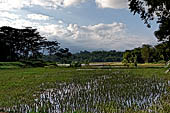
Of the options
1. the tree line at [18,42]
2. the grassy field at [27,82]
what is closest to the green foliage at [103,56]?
the tree line at [18,42]

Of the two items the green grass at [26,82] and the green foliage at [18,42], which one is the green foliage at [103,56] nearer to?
the green foliage at [18,42]

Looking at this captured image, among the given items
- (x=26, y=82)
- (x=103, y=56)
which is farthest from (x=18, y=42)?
(x=103, y=56)

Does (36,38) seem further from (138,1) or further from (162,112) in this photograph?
(162,112)

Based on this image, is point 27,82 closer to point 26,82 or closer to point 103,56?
point 26,82

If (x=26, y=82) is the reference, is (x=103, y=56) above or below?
above

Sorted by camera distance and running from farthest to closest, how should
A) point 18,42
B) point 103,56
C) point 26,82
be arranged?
1. point 103,56
2. point 18,42
3. point 26,82

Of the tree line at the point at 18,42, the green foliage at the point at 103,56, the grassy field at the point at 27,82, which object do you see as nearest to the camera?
the grassy field at the point at 27,82

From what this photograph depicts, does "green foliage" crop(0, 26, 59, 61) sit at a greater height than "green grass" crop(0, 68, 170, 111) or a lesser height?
greater

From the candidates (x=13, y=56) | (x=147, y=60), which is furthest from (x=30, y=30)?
(x=147, y=60)

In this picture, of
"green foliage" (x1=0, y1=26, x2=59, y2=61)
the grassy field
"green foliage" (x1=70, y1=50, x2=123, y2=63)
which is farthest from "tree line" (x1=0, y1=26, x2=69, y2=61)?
"green foliage" (x1=70, y1=50, x2=123, y2=63)

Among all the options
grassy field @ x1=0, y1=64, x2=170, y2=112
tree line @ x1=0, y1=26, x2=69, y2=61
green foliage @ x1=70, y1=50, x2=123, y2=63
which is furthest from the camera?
A: green foliage @ x1=70, y1=50, x2=123, y2=63

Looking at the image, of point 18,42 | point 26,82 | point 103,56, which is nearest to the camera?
point 26,82

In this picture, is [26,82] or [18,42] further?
[18,42]

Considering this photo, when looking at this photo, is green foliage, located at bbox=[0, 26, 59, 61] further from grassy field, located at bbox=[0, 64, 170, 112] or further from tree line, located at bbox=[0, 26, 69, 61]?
grassy field, located at bbox=[0, 64, 170, 112]
